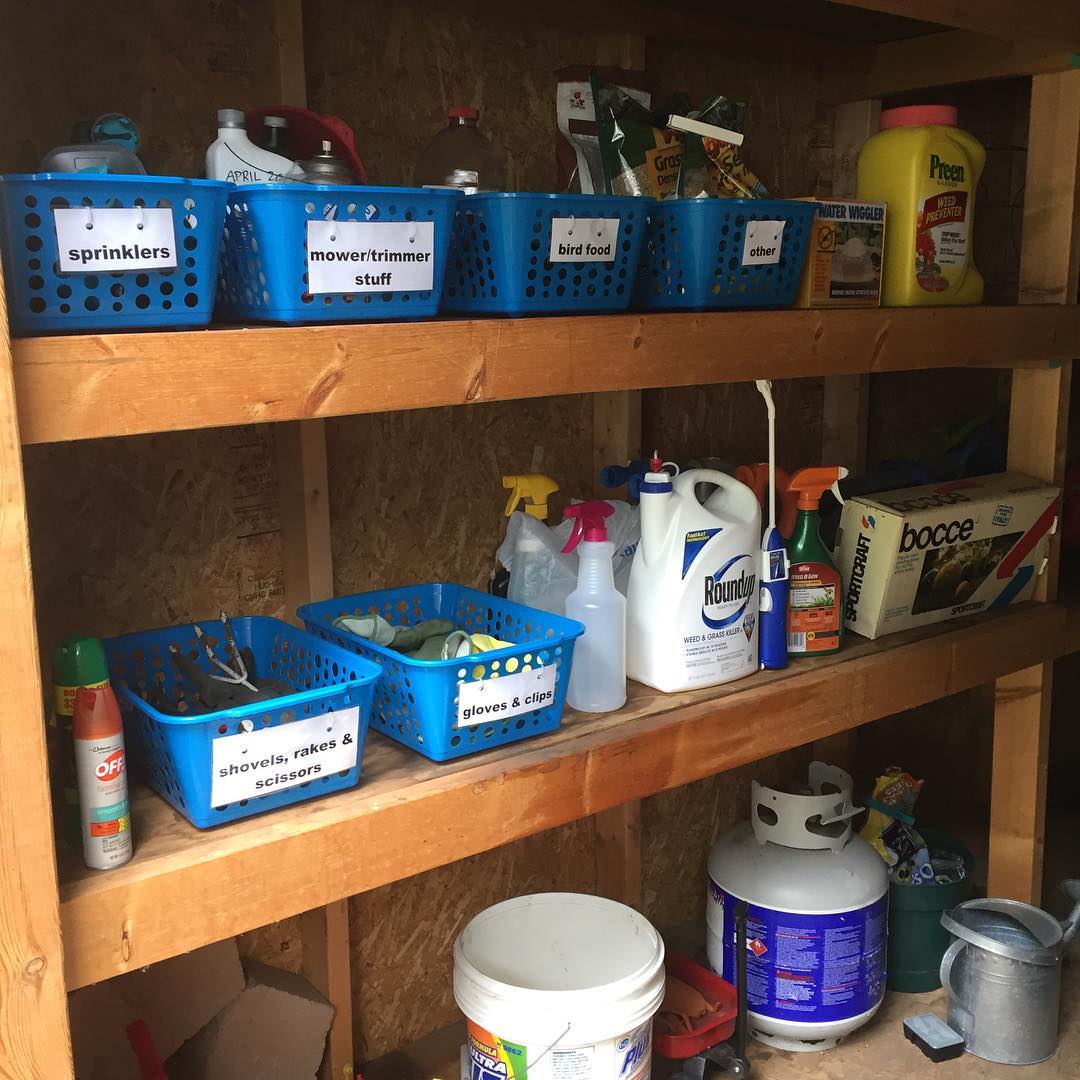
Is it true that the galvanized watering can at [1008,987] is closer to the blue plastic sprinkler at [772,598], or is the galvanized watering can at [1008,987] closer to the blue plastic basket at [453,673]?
the blue plastic sprinkler at [772,598]

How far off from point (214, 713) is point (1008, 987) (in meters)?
1.41

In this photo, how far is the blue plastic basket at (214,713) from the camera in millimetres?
1119

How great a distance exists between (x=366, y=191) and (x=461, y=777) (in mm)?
595

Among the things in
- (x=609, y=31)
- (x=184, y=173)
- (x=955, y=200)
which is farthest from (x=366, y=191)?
(x=955, y=200)

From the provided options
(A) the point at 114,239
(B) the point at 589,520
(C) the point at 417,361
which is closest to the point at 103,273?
(A) the point at 114,239

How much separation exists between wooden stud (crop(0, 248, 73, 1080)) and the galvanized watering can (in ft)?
4.66

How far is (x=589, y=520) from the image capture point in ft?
4.82

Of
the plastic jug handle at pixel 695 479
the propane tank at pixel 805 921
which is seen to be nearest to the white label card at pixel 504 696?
the plastic jug handle at pixel 695 479

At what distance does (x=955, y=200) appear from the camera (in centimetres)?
172

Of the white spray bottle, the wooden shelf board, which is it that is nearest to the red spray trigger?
the white spray bottle

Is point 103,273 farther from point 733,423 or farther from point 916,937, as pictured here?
point 916,937

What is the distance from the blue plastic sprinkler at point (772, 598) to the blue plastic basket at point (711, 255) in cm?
17

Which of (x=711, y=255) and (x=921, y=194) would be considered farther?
(x=921, y=194)

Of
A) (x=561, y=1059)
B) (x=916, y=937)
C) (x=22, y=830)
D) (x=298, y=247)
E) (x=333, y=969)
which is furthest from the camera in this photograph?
(x=916, y=937)
